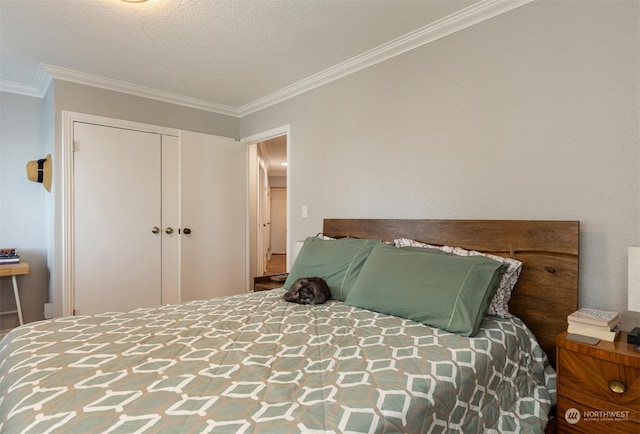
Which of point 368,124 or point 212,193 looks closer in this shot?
point 368,124

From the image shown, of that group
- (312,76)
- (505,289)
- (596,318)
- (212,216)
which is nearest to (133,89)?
(212,216)

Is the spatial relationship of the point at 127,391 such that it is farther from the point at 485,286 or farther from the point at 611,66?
the point at 611,66

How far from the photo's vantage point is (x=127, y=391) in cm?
100

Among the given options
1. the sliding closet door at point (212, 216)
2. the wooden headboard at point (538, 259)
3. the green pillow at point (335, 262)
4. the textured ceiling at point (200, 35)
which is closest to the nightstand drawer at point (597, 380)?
the wooden headboard at point (538, 259)

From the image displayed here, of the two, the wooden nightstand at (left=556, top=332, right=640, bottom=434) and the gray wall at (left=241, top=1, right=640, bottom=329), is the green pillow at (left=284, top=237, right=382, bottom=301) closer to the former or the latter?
the gray wall at (left=241, top=1, right=640, bottom=329)

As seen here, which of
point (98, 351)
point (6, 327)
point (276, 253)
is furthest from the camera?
point (276, 253)

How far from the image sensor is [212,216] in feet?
12.7

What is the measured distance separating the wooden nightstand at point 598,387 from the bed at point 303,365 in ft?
0.36

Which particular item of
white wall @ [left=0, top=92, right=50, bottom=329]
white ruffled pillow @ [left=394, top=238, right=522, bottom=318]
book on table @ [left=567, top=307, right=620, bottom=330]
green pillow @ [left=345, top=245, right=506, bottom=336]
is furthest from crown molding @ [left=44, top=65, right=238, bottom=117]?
book on table @ [left=567, top=307, right=620, bottom=330]

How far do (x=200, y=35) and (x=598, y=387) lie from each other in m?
2.87

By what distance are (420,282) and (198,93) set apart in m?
2.98

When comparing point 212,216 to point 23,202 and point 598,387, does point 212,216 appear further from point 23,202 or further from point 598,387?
point 598,387

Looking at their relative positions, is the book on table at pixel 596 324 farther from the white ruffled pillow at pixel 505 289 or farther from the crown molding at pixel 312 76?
the crown molding at pixel 312 76

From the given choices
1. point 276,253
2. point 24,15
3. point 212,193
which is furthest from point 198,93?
point 276,253
